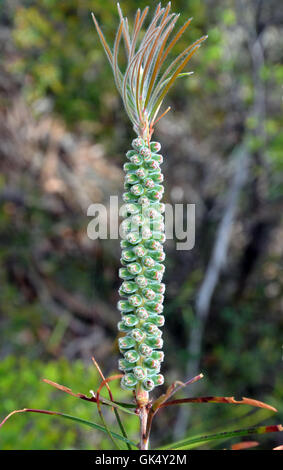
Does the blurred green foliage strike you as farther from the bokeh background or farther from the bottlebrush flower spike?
the bottlebrush flower spike

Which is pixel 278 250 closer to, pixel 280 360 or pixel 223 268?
pixel 223 268

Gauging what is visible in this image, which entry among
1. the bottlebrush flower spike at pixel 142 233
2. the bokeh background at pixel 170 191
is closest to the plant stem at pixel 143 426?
the bottlebrush flower spike at pixel 142 233

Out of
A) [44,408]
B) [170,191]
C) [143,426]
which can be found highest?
[170,191]

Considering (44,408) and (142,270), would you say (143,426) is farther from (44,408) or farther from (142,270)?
(44,408)

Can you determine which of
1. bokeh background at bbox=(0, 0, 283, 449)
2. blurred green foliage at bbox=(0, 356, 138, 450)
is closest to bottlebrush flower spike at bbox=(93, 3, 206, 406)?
blurred green foliage at bbox=(0, 356, 138, 450)

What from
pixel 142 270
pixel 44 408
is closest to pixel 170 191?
pixel 44 408

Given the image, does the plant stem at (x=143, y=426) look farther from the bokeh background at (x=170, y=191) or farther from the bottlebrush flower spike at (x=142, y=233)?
the bokeh background at (x=170, y=191)
